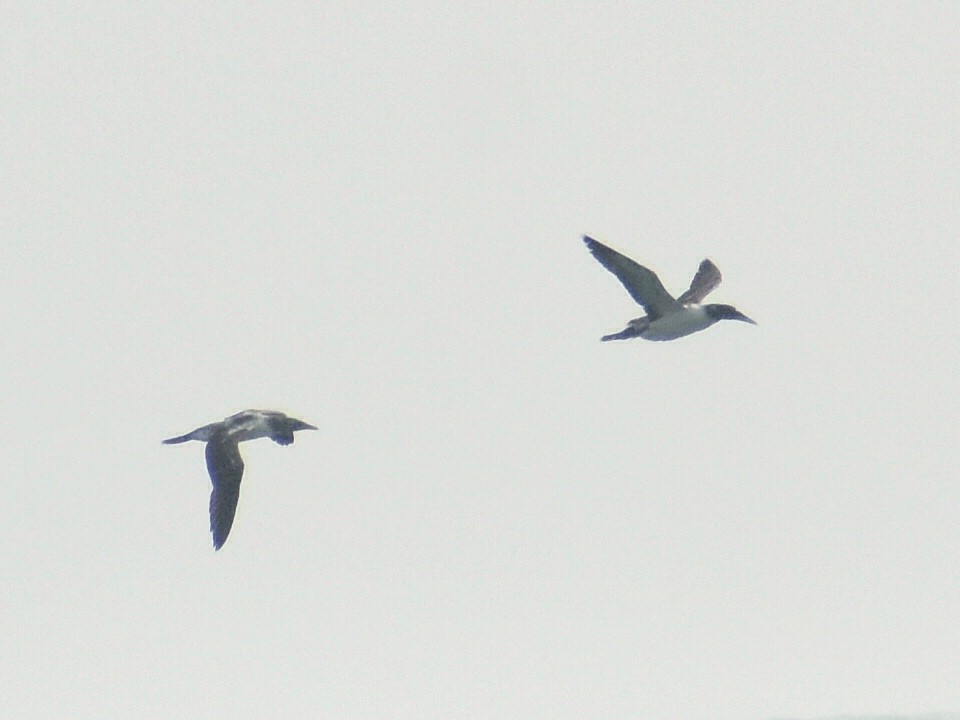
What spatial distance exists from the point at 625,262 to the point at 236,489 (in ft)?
30.0

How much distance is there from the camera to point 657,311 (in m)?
33.7

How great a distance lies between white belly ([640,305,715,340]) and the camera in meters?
33.6

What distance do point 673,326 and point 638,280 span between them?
4.61 feet

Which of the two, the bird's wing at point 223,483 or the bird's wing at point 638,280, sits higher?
the bird's wing at point 638,280

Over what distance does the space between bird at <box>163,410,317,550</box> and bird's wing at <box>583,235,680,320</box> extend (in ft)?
25.8

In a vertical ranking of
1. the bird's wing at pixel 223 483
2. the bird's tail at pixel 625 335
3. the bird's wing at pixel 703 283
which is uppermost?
the bird's wing at pixel 703 283

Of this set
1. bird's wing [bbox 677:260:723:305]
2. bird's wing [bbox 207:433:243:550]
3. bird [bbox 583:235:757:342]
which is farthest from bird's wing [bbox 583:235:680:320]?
bird's wing [bbox 207:433:243:550]

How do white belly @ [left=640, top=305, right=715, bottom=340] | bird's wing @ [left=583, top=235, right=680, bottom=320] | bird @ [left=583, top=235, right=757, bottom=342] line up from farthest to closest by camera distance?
white belly @ [left=640, top=305, right=715, bottom=340] → bird @ [left=583, top=235, right=757, bottom=342] → bird's wing @ [left=583, top=235, right=680, bottom=320]

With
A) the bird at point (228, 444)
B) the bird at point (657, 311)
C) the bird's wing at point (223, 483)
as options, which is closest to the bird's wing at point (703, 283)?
the bird at point (657, 311)

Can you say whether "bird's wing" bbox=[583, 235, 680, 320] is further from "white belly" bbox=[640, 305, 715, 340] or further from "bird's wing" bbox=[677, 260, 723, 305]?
"bird's wing" bbox=[677, 260, 723, 305]

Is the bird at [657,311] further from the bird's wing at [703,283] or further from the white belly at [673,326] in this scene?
the bird's wing at [703,283]

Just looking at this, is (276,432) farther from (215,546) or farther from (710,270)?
(710,270)

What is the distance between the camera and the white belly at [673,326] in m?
33.6

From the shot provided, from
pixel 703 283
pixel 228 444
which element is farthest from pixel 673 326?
pixel 228 444
